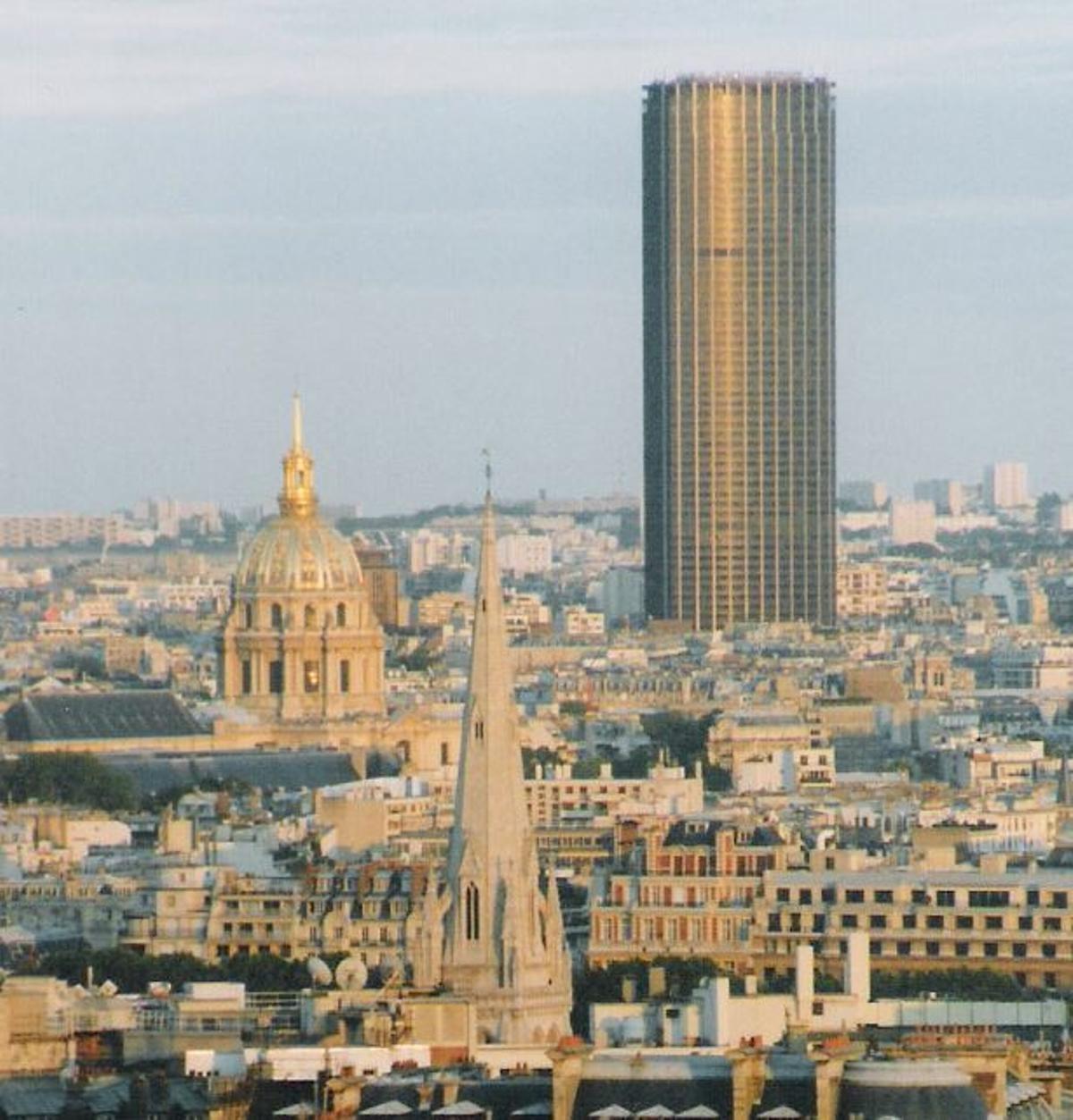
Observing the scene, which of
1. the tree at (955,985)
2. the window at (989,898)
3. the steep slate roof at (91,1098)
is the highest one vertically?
the window at (989,898)

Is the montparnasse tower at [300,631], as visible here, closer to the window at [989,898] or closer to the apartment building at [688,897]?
the apartment building at [688,897]

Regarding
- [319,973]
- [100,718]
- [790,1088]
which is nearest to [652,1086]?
[790,1088]

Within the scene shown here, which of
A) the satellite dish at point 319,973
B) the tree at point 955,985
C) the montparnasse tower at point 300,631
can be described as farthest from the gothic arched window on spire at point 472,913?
the montparnasse tower at point 300,631

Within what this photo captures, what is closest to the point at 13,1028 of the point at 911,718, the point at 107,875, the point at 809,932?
the point at 809,932

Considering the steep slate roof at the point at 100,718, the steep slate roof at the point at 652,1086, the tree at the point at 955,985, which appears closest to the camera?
the steep slate roof at the point at 652,1086

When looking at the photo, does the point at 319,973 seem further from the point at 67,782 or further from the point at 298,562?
the point at 298,562

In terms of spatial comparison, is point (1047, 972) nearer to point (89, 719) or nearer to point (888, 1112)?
point (888, 1112)

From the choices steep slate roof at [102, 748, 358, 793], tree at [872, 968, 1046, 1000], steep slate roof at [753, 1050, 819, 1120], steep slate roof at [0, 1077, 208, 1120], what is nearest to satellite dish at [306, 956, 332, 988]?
tree at [872, 968, 1046, 1000]
